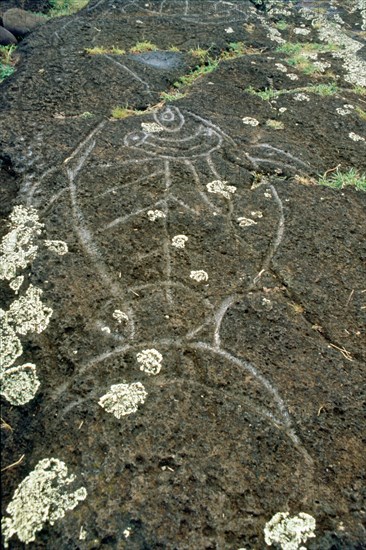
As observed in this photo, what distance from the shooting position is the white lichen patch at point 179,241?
3279 mm

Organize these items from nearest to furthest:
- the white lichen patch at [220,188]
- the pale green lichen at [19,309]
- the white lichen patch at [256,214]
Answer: the pale green lichen at [19,309], the white lichen patch at [256,214], the white lichen patch at [220,188]

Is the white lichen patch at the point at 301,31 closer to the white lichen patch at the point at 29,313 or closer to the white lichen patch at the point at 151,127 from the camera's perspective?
the white lichen patch at the point at 151,127

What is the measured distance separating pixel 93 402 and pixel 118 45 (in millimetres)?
4452

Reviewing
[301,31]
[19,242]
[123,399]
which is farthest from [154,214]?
[301,31]

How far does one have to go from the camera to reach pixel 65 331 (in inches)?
109

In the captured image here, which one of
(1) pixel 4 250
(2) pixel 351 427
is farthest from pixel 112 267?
(2) pixel 351 427

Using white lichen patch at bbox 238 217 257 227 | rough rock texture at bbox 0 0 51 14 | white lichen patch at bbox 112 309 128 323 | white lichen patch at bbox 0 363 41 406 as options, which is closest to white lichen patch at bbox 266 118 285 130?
white lichen patch at bbox 238 217 257 227

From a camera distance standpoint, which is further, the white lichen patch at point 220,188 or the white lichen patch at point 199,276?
the white lichen patch at point 220,188

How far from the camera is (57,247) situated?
10.4ft

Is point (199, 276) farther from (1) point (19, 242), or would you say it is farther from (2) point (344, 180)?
(2) point (344, 180)

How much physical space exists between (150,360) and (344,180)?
2.19 metres

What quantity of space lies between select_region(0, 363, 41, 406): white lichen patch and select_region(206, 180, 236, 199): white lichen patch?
1.76m

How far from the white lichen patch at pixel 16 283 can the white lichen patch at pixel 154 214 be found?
0.89m

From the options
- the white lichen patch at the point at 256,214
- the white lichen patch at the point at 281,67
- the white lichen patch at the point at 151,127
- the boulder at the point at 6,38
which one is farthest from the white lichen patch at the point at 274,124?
the boulder at the point at 6,38
